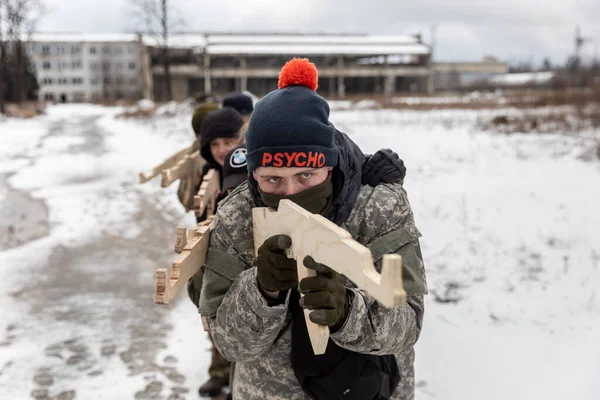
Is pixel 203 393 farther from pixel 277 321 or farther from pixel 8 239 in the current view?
pixel 8 239

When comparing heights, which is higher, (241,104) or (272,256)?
(241,104)

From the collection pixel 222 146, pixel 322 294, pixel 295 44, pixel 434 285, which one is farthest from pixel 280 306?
pixel 295 44

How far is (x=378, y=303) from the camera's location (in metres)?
1.44

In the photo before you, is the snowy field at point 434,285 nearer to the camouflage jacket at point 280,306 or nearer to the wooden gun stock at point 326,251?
the camouflage jacket at point 280,306

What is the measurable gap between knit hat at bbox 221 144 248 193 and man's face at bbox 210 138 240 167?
2.06ft

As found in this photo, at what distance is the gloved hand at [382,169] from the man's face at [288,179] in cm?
23

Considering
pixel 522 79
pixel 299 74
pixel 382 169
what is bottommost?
pixel 382 169

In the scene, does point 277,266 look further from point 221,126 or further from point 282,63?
point 282,63

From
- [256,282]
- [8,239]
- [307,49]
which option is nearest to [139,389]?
[256,282]

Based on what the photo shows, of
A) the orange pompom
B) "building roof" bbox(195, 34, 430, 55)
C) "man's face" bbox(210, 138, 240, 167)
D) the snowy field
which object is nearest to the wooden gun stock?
the orange pompom

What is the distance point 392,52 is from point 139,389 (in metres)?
46.3

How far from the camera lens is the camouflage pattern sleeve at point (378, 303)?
1.38 meters

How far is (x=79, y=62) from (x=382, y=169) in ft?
253

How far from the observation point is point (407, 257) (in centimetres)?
152
